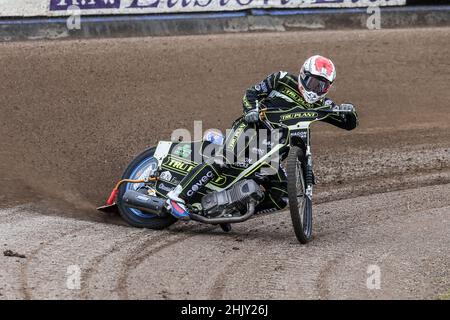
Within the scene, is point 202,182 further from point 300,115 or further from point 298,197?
point 300,115

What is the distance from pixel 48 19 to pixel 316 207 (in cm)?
732

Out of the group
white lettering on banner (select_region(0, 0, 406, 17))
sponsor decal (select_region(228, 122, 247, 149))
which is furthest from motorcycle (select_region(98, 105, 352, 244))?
white lettering on banner (select_region(0, 0, 406, 17))

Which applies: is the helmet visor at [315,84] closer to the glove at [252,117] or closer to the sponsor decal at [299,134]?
the sponsor decal at [299,134]

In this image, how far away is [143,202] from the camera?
31.6 ft

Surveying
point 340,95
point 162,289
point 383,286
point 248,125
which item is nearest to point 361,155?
point 340,95

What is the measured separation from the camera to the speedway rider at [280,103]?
30.6 feet

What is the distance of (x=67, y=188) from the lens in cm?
1091

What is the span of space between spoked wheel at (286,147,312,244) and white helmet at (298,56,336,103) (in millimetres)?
622

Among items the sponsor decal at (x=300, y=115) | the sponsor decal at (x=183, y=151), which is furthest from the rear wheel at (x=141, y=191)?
the sponsor decal at (x=300, y=115)

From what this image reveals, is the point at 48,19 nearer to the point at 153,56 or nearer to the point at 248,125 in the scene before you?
the point at 153,56

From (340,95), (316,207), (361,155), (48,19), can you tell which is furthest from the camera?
(48,19)

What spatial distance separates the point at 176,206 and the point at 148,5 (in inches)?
302

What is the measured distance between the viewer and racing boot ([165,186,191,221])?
30.7 ft

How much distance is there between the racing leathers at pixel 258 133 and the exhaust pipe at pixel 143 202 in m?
0.28
